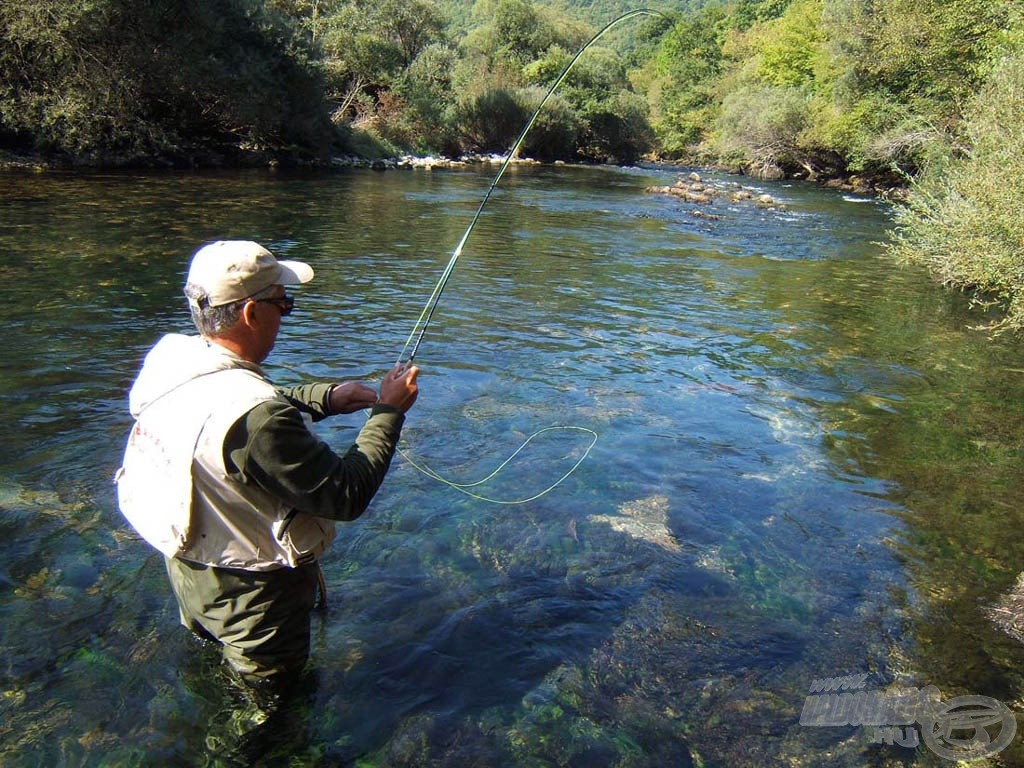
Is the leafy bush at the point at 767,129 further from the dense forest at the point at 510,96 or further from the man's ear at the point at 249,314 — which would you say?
the man's ear at the point at 249,314

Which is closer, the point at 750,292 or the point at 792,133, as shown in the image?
the point at 750,292

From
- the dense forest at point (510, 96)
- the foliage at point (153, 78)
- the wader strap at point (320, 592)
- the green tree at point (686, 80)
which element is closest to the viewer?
the wader strap at point (320, 592)

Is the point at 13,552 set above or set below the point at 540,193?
below

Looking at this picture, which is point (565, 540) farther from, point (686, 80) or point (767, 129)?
point (686, 80)

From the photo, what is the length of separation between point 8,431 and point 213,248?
15.4 feet

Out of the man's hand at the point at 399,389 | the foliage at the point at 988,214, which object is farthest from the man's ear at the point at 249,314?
the foliage at the point at 988,214

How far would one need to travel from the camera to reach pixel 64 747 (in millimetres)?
3359

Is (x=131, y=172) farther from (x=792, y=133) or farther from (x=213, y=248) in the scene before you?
(x=792, y=133)

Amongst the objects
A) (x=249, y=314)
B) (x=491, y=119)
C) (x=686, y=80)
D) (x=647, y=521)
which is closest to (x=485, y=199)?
(x=647, y=521)

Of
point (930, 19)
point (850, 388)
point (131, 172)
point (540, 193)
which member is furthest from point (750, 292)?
point (930, 19)

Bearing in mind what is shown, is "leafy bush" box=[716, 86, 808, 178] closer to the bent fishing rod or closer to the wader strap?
the bent fishing rod

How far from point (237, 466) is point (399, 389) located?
2.52 feet

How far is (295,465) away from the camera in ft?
9.12

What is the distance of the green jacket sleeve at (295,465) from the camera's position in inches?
108
